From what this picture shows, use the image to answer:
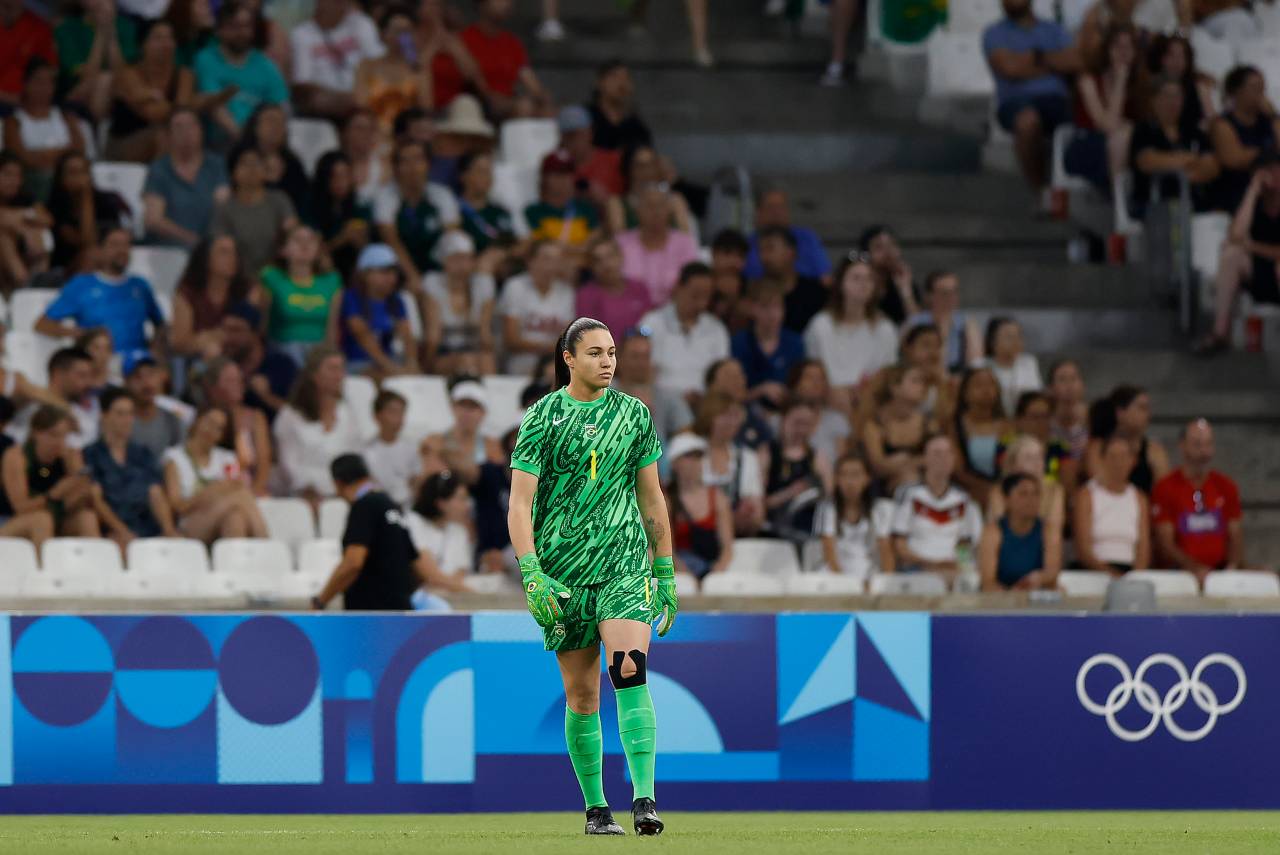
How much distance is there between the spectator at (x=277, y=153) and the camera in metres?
15.4

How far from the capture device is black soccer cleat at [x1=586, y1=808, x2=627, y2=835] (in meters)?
8.18

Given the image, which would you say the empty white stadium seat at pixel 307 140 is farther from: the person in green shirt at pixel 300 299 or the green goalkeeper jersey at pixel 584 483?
the green goalkeeper jersey at pixel 584 483

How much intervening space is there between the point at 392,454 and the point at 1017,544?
3.95 meters

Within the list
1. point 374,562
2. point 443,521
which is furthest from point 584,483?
point 443,521

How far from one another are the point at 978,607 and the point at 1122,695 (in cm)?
164

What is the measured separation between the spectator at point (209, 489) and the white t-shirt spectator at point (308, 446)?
444 mm

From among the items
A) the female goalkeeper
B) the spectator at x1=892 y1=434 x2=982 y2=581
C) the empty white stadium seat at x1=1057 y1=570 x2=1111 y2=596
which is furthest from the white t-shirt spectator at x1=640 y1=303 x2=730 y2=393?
the female goalkeeper

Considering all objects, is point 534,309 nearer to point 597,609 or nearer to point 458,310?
point 458,310

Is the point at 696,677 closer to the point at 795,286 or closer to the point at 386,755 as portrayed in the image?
the point at 386,755

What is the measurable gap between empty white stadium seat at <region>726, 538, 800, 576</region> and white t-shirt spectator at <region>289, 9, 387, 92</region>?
5360 mm

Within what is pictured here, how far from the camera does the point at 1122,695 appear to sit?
37.6 ft

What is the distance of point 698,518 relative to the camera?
543 inches

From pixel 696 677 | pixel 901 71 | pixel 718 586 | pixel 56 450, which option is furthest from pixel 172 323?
pixel 901 71

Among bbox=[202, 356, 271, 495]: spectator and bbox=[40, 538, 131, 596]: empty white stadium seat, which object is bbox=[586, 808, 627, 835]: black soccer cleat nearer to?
bbox=[40, 538, 131, 596]: empty white stadium seat
